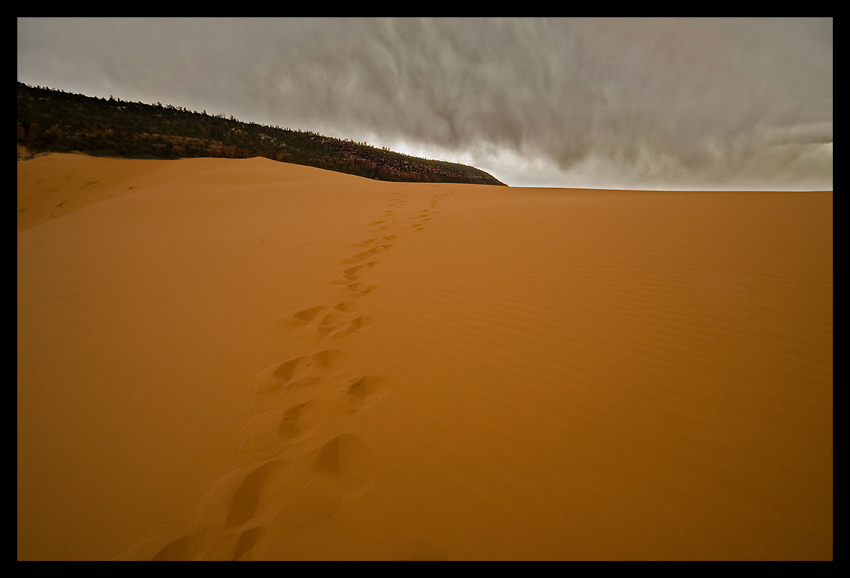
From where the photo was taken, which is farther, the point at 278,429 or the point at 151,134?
the point at 151,134

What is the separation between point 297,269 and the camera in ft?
10.7

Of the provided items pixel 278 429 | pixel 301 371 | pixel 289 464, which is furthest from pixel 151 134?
pixel 289 464

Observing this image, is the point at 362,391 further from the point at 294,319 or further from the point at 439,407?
the point at 294,319

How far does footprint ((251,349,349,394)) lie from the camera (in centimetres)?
161

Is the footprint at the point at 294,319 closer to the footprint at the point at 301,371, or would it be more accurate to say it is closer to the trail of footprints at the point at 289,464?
the trail of footprints at the point at 289,464

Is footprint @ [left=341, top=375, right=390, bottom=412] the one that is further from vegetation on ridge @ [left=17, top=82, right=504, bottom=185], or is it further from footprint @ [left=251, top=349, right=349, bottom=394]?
vegetation on ridge @ [left=17, top=82, right=504, bottom=185]

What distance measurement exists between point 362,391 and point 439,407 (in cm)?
45

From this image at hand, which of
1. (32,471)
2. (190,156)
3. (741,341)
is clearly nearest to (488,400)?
(741,341)

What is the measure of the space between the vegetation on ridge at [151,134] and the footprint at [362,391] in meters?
17.6

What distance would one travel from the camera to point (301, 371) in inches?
67.1

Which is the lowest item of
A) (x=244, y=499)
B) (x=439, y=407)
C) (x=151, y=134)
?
(x=244, y=499)

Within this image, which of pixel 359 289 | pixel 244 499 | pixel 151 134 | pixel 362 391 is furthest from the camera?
pixel 151 134

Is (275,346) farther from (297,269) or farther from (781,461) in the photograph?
(781,461)

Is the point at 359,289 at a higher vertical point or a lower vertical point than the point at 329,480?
higher
